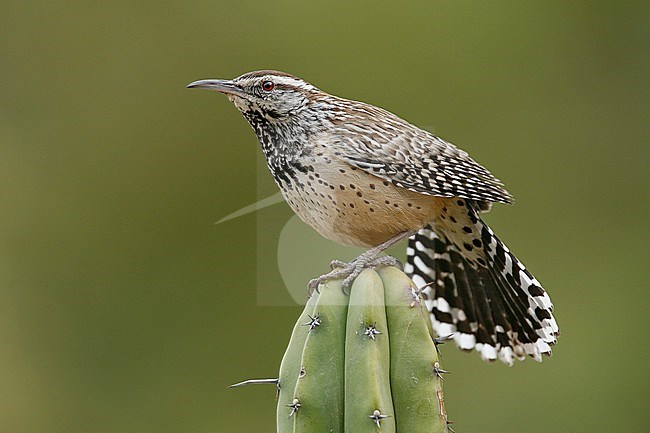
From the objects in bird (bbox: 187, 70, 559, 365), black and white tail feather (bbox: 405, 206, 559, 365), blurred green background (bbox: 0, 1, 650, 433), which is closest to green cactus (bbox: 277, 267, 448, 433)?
bird (bbox: 187, 70, 559, 365)

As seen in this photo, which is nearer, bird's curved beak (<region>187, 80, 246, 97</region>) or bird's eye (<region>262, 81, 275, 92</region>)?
bird's curved beak (<region>187, 80, 246, 97</region>)

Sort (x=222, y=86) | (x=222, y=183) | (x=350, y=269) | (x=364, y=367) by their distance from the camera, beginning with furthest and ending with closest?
1. (x=222, y=183)
2. (x=222, y=86)
3. (x=350, y=269)
4. (x=364, y=367)

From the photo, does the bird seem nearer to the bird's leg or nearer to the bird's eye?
the bird's eye

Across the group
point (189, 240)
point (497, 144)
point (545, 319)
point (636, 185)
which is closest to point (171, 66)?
point (189, 240)

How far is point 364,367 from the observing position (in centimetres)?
173

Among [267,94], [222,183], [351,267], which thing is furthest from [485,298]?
[222,183]

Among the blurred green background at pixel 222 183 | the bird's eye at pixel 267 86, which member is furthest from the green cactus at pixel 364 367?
the blurred green background at pixel 222 183

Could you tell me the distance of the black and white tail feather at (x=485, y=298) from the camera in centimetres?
228

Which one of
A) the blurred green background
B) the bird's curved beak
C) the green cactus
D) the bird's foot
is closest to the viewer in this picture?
the green cactus

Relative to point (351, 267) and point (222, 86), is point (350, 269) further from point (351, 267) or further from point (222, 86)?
point (222, 86)

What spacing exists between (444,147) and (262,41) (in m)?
2.29

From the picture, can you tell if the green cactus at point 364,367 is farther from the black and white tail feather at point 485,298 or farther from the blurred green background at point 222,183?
the blurred green background at point 222,183

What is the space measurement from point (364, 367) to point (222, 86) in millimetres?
736

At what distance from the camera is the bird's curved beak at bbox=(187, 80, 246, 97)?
2082mm
